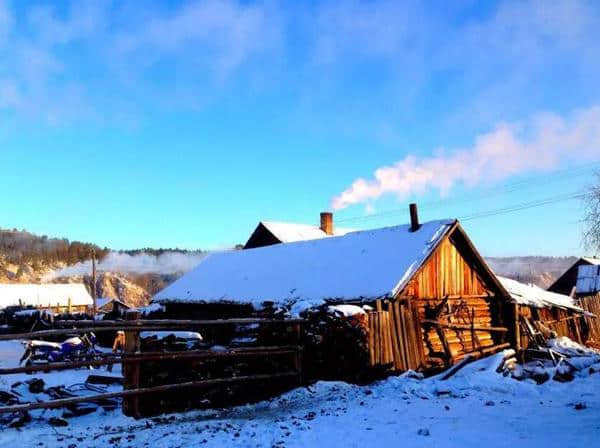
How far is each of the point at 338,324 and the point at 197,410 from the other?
385 cm

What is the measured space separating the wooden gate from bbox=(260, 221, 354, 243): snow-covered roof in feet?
66.7

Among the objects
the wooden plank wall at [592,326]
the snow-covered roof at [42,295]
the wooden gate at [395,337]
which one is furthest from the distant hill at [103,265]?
the wooden gate at [395,337]

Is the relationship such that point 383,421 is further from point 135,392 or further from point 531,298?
point 531,298

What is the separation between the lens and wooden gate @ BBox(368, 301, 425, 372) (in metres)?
12.3

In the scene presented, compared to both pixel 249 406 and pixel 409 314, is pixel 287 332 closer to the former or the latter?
pixel 249 406

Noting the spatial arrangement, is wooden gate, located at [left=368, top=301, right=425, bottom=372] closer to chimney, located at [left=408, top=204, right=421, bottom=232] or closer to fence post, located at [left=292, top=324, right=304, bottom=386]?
fence post, located at [left=292, top=324, right=304, bottom=386]

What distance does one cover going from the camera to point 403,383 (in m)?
10.4

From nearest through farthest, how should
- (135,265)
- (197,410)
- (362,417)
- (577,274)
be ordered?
(362,417), (197,410), (577,274), (135,265)

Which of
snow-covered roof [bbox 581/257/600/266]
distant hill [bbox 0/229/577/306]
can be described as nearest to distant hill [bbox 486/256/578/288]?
distant hill [bbox 0/229/577/306]

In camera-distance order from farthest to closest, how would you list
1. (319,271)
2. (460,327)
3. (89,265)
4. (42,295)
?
(89,265) → (42,295) → (319,271) → (460,327)

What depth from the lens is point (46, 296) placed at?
6844 cm

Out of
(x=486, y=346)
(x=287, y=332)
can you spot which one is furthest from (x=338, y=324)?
(x=486, y=346)

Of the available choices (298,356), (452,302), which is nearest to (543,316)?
(452,302)

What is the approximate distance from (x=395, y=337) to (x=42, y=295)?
66674mm
